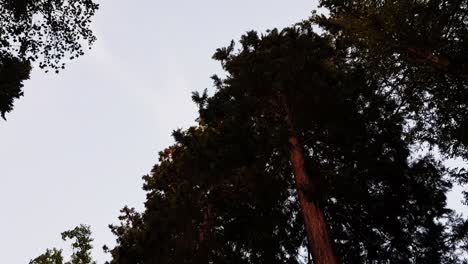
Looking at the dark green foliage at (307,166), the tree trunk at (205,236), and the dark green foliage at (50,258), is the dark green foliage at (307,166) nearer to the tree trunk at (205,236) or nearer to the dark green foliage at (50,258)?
the tree trunk at (205,236)

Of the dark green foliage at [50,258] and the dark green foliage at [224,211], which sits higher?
the dark green foliage at [50,258]

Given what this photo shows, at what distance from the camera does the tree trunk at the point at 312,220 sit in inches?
354

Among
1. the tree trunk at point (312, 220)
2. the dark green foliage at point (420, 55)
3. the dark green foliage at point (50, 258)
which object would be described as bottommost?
the tree trunk at point (312, 220)

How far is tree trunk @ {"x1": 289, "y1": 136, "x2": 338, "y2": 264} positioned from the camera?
900 cm

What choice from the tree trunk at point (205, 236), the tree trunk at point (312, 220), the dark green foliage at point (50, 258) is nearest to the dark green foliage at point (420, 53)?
the tree trunk at point (312, 220)

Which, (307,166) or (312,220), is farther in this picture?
(307,166)

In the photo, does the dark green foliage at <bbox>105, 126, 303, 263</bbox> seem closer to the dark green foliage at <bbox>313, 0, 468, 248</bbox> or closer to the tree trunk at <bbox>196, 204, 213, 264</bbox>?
the tree trunk at <bbox>196, 204, 213, 264</bbox>

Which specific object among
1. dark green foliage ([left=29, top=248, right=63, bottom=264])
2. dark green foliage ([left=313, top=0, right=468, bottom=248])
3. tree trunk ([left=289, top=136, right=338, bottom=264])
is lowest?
tree trunk ([left=289, top=136, right=338, bottom=264])

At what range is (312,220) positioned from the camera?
32.0 ft

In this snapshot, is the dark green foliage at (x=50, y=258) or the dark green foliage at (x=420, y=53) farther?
the dark green foliage at (x=50, y=258)

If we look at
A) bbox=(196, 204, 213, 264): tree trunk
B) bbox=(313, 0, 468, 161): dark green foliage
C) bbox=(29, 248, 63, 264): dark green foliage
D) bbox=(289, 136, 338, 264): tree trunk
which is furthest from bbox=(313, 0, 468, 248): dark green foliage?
bbox=(29, 248, 63, 264): dark green foliage

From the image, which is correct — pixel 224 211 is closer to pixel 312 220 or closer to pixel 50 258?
pixel 312 220

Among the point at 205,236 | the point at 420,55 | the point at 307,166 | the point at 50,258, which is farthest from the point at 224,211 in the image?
the point at 50,258

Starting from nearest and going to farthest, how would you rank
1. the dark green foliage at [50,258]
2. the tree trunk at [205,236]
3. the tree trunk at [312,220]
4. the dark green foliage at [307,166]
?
1. the tree trunk at [312,220]
2. the dark green foliage at [307,166]
3. the tree trunk at [205,236]
4. the dark green foliage at [50,258]
